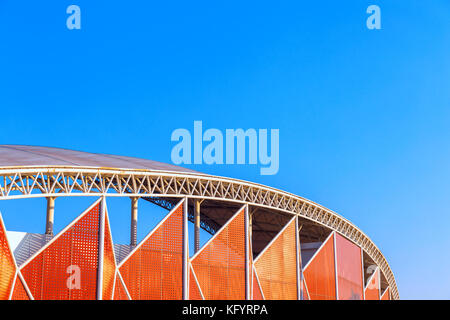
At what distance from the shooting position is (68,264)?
33.5 m

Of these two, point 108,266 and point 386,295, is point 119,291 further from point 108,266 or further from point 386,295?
point 386,295

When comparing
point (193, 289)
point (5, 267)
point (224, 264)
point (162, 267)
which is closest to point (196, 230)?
point (224, 264)

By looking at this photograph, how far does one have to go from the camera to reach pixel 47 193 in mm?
33281

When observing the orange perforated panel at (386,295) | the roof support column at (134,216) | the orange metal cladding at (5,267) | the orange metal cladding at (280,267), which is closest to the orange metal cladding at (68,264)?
the orange metal cladding at (5,267)

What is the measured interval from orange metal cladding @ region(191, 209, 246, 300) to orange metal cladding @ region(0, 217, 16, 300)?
38.3 feet

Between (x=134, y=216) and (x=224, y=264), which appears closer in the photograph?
(x=134, y=216)

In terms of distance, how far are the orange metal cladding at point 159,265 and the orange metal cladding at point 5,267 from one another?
645 cm

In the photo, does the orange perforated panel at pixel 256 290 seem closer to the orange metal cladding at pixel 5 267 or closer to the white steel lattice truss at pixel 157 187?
the white steel lattice truss at pixel 157 187

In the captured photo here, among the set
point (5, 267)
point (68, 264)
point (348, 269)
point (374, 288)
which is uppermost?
point (348, 269)

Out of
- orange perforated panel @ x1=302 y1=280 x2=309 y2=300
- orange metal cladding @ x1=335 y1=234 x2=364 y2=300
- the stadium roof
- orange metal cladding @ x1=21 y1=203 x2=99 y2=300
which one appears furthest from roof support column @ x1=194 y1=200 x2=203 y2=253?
orange metal cladding @ x1=335 y1=234 x2=364 y2=300

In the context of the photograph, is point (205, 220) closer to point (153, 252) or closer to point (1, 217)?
point (153, 252)

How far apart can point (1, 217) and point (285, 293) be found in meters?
21.9

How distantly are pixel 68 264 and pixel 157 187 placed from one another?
282 inches
